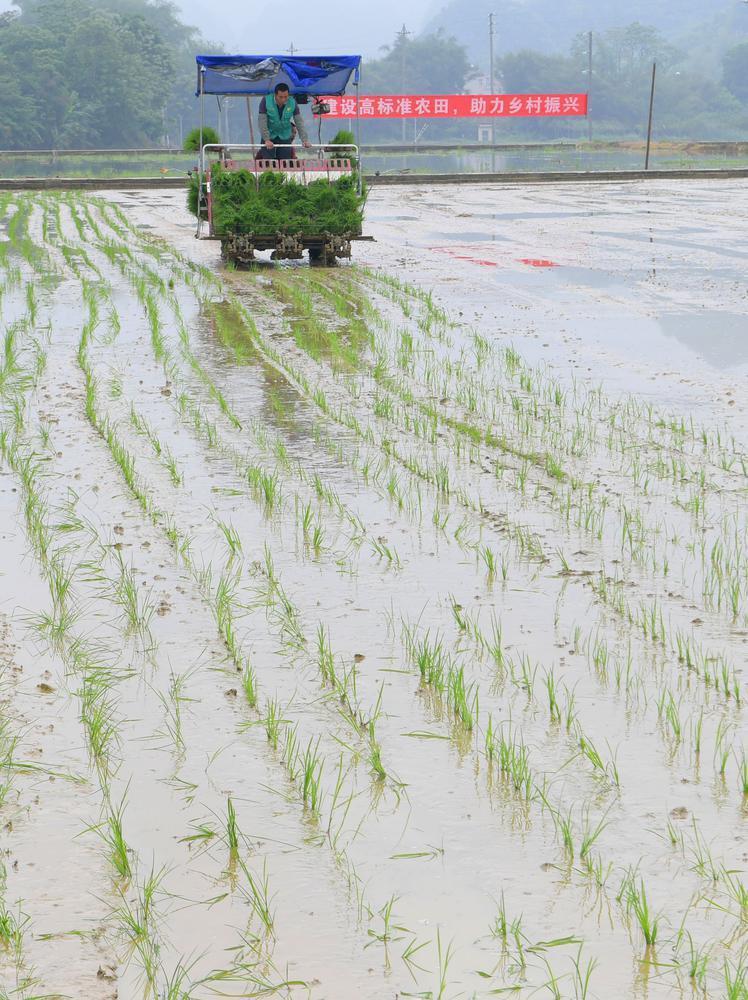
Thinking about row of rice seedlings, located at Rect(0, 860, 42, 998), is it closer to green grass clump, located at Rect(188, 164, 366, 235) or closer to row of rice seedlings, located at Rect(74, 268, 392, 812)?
row of rice seedlings, located at Rect(74, 268, 392, 812)

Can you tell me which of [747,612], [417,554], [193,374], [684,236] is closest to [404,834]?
[747,612]

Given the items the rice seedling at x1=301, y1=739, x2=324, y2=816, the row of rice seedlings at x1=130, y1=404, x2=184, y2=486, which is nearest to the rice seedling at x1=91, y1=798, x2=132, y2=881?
Answer: the rice seedling at x1=301, y1=739, x2=324, y2=816

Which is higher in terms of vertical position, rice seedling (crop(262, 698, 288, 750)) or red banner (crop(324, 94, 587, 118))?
red banner (crop(324, 94, 587, 118))

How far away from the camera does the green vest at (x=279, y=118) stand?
14.4 meters

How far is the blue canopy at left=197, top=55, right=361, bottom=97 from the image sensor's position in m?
14.6

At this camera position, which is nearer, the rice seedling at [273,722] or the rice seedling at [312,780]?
the rice seedling at [312,780]

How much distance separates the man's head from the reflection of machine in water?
1.05ft

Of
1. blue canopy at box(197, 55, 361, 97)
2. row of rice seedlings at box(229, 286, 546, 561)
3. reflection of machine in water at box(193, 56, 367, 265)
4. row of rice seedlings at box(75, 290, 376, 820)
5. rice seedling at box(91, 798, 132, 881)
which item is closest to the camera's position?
rice seedling at box(91, 798, 132, 881)

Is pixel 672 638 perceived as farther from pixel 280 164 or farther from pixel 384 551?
pixel 280 164

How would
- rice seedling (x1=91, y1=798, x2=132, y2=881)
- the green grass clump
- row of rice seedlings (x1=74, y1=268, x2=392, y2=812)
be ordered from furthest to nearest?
the green grass clump → row of rice seedlings (x1=74, y1=268, x2=392, y2=812) → rice seedling (x1=91, y1=798, x2=132, y2=881)

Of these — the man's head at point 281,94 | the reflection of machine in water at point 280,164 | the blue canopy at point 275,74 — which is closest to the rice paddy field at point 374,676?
the reflection of machine in water at point 280,164

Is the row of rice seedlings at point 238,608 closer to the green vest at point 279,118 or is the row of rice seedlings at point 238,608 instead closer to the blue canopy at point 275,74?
the green vest at point 279,118

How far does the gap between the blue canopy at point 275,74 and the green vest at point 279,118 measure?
396 millimetres

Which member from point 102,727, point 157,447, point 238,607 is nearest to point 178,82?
point 157,447
